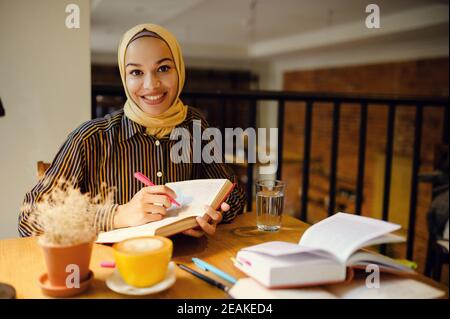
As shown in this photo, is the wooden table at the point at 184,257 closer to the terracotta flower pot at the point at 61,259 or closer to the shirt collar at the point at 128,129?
the terracotta flower pot at the point at 61,259

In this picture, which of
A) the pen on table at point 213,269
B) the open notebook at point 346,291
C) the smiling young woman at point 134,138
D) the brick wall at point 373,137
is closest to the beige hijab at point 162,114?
the smiling young woman at point 134,138

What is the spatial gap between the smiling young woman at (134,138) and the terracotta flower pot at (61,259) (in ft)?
0.90

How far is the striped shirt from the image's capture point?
109 cm

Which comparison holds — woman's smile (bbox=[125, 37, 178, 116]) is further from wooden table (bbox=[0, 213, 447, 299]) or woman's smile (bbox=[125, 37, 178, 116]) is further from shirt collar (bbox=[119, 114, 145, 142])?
wooden table (bbox=[0, 213, 447, 299])

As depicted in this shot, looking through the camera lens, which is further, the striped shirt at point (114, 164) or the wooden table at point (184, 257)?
the striped shirt at point (114, 164)

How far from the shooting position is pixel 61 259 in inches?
28.4

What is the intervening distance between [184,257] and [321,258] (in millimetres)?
282

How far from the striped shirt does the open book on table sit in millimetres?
377

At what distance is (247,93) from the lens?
75.4 inches

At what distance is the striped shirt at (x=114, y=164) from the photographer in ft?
3.56

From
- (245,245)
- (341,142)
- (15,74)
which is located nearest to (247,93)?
(15,74)

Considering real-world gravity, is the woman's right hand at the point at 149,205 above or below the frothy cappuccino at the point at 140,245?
above

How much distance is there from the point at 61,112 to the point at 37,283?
2.66 feet

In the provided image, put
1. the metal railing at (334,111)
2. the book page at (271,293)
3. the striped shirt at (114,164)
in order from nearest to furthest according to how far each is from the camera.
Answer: the book page at (271,293) < the striped shirt at (114,164) < the metal railing at (334,111)
